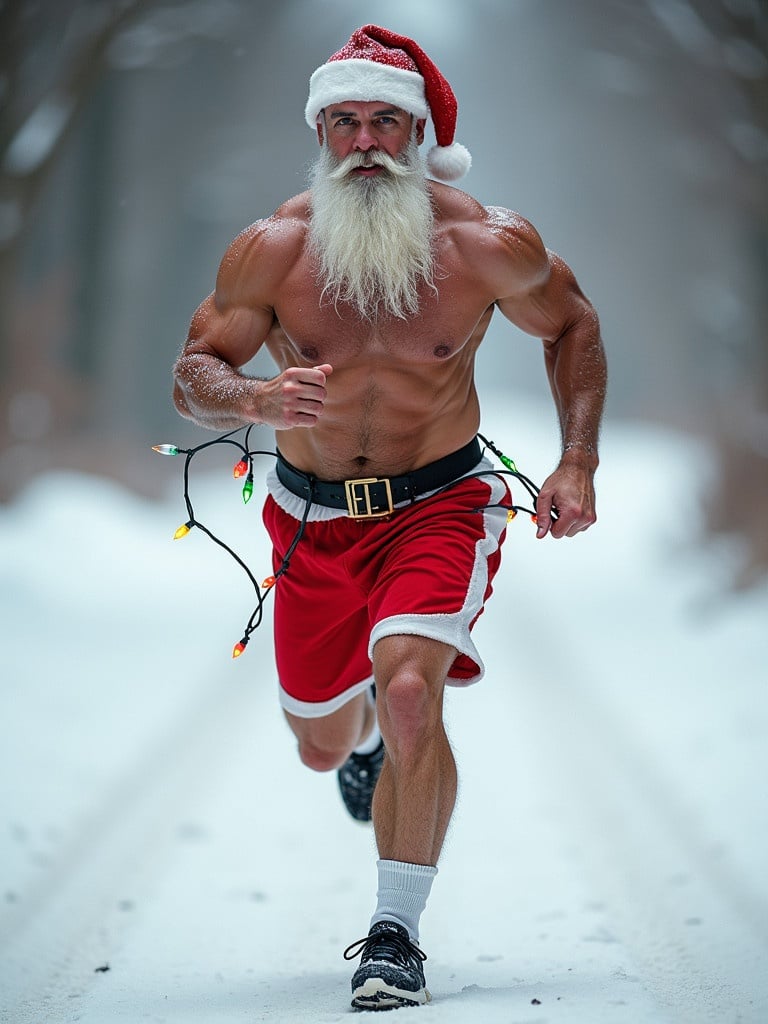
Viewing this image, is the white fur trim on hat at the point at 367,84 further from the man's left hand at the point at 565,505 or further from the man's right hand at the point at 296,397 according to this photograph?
the man's left hand at the point at 565,505

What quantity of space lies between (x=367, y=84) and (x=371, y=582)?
4.75 ft

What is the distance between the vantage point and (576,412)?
13.7 feet

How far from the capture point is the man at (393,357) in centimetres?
382

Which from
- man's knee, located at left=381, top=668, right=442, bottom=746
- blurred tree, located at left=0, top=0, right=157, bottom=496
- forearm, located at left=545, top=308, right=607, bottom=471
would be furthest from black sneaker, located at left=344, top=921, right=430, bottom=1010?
blurred tree, located at left=0, top=0, right=157, bottom=496

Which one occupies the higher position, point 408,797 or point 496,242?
point 496,242

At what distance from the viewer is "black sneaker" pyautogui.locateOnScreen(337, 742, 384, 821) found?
514 centimetres

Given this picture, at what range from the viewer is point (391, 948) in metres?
3.40

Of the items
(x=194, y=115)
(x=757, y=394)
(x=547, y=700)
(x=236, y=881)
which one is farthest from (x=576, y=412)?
(x=194, y=115)

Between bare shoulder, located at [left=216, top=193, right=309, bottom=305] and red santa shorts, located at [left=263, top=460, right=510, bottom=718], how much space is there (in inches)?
27.8

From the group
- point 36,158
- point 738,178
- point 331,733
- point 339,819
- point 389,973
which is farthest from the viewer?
point 738,178

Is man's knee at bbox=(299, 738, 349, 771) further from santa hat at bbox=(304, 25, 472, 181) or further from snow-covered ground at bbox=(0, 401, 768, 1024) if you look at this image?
santa hat at bbox=(304, 25, 472, 181)

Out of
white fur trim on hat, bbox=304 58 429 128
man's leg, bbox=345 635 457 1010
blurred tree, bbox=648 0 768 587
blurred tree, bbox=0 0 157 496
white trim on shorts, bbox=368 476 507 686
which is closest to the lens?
man's leg, bbox=345 635 457 1010

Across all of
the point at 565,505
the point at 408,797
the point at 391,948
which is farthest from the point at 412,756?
the point at 565,505

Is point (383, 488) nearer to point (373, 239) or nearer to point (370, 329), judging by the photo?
point (370, 329)
